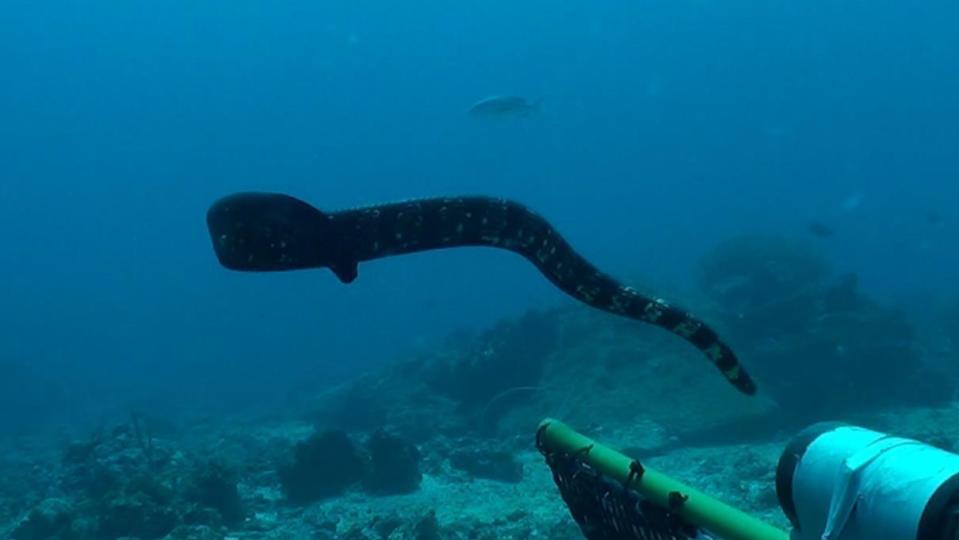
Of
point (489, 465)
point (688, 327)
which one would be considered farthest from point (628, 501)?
point (489, 465)

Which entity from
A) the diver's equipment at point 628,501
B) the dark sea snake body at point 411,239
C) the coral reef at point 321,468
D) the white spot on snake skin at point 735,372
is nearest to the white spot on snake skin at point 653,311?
the dark sea snake body at point 411,239

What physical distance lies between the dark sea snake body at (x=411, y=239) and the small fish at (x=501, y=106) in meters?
18.7

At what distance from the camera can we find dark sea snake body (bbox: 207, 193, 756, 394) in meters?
3.39

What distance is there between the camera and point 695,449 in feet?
51.0

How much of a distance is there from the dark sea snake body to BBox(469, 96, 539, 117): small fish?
18.7 m

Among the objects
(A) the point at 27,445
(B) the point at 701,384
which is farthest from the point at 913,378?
(A) the point at 27,445

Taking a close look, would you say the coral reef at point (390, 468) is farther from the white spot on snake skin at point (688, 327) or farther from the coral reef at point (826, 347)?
the white spot on snake skin at point (688, 327)

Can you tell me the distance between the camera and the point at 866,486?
1889 millimetres

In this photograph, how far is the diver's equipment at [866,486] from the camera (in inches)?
68.7

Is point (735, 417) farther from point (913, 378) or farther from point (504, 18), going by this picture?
point (504, 18)

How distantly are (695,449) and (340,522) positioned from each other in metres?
6.94

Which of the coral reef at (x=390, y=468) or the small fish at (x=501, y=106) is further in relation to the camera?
the small fish at (x=501, y=106)

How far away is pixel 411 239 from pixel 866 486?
2477 mm

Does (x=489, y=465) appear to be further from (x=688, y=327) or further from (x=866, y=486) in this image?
(x=866, y=486)
